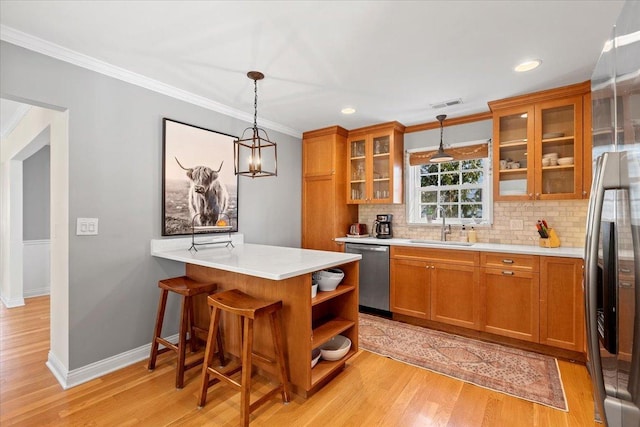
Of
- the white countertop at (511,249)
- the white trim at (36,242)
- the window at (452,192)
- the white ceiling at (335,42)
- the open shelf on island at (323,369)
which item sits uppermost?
the white ceiling at (335,42)

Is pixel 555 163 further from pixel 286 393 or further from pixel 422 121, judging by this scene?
pixel 286 393

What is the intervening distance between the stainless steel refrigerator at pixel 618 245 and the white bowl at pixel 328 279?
61.3 inches

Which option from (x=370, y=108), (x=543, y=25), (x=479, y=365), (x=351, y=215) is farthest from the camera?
(x=351, y=215)

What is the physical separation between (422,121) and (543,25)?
1.96 meters

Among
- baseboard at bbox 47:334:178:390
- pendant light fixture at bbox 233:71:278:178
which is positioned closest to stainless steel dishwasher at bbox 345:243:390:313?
pendant light fixture at bbox 233:71:278:178

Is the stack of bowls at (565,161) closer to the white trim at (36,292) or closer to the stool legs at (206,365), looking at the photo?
the stool legs at (206,365)

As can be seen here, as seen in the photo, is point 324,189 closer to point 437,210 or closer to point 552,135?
point 437,210

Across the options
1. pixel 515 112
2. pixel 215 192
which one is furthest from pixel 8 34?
pixel 515 112

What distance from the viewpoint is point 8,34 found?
192cm

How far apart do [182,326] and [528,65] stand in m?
3.29

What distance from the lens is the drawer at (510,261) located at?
2.76 metres

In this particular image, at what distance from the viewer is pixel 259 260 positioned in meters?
2.24

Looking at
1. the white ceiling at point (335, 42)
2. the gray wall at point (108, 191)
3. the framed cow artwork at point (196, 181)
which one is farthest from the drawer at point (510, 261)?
the gray wall at point (108, 191)

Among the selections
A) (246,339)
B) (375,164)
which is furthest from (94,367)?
(375,164)
